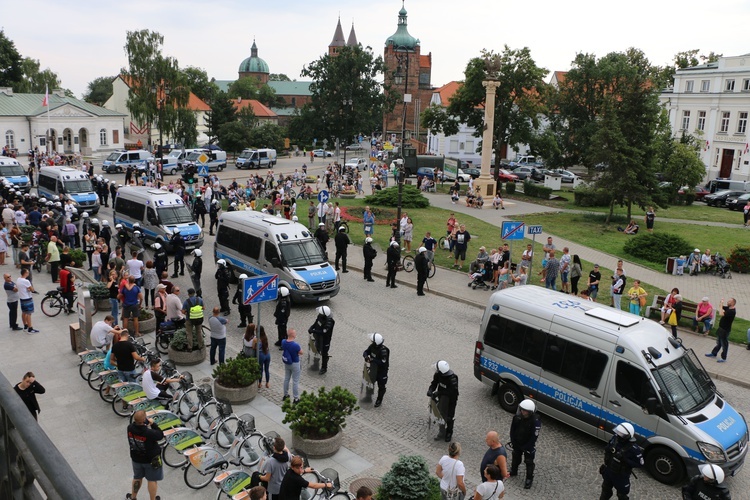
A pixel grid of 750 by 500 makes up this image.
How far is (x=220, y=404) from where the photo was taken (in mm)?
10555

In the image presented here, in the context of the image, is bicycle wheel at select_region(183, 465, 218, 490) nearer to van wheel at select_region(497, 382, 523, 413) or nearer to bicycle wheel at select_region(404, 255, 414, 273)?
van wheel at select_region(497, 382, 523, 413)

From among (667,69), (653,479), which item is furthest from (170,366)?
(667,69)

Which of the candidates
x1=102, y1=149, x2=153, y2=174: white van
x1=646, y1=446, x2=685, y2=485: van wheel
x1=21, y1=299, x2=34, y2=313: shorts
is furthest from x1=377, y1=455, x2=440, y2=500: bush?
x1=102, y1=149, x2=153, y2=174: white van

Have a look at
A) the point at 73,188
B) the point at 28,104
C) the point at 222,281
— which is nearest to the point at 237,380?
the point at 222,281

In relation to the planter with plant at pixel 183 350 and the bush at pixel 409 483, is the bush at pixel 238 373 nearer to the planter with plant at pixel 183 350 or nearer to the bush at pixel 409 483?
Answer: the planter with plant at pixel 183 350

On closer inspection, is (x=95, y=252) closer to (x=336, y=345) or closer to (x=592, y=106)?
(x=336, y=345)

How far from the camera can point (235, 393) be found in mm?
12445

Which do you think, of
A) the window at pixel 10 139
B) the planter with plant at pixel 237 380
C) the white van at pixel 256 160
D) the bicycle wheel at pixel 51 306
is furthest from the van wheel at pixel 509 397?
the window at pixel 10 139

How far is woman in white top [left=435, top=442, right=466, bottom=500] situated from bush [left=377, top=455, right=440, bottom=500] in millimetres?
242

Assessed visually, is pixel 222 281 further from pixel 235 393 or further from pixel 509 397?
pixel 509 397

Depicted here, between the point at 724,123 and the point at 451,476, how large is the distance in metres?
60.7

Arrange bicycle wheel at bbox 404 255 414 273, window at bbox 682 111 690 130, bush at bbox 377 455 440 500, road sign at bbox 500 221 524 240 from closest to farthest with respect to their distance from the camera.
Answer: bush at bbox 377 455 440 500
road sign at bbox 500 221 524 240
bicycle wheel at bbox 404 255 414 273
window at bbox 682 111 690 130

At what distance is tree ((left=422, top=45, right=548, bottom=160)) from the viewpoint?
48906mm

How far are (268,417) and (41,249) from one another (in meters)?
15.2
